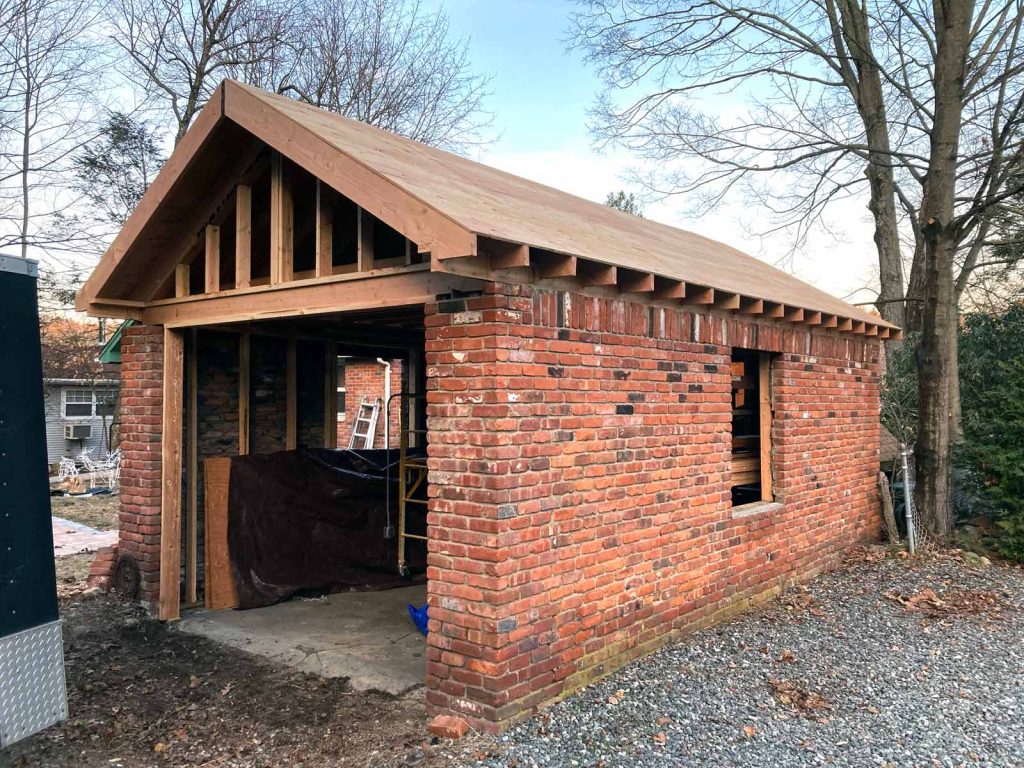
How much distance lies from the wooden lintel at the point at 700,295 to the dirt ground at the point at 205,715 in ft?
11.6

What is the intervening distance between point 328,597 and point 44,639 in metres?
4.85

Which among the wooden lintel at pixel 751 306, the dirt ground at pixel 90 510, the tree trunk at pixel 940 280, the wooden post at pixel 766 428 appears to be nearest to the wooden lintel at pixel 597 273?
the wooden lintel at pixel 751 306

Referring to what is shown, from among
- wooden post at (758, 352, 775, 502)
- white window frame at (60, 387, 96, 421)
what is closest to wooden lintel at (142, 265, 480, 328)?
wooden post at (758, 352, 775, 502)

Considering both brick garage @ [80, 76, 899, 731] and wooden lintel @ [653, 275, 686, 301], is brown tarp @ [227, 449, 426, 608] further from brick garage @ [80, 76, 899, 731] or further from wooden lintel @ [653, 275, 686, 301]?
Answer: wooden lintel @ [653, 275, 686, 301]

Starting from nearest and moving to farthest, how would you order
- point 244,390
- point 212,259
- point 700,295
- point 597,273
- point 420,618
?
point 597,273 → point 700,295 → point 212,259 → point 420,618 → point 244,390

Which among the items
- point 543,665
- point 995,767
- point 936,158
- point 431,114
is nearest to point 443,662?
point 543,665

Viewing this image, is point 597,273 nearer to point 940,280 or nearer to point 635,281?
point 635,281

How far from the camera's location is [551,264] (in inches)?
176

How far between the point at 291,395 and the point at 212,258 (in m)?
2.20

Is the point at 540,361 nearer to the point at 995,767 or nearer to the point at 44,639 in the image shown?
the point at 44,639

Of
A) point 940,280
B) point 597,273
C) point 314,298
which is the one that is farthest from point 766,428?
point 314,298

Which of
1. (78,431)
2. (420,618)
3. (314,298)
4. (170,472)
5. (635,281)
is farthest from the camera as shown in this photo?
(78,431)

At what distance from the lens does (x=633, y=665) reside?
538cm

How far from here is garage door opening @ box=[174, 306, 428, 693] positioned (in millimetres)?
6844
